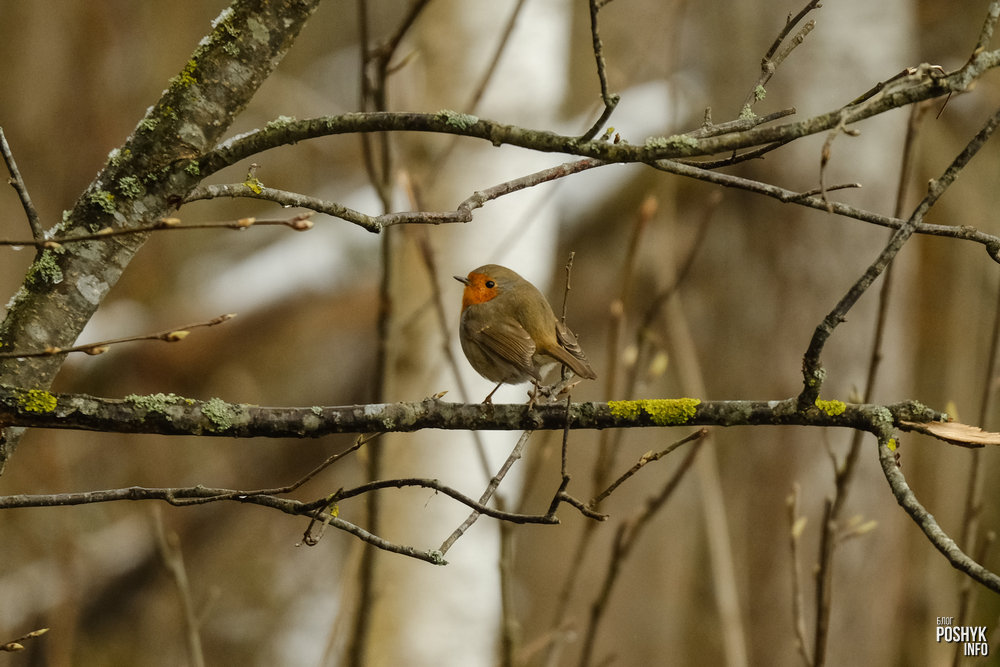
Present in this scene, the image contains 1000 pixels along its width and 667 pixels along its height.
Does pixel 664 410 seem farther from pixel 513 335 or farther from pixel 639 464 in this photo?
pixel 513 335

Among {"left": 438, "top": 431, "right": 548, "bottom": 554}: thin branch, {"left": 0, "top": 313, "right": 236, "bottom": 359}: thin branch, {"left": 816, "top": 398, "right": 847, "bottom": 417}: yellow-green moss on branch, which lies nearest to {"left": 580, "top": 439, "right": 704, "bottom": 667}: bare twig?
{"left": 438, "top": 431, "right": 548, "bottom": 554}: thin branch

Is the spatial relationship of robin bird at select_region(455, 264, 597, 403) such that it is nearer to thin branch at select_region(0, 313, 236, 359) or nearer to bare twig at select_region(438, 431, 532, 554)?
bare twig at select_region(438, 431, 532, 554)

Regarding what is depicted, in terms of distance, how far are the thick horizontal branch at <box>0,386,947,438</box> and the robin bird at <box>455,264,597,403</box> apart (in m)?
0.66

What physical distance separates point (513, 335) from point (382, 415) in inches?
35.7

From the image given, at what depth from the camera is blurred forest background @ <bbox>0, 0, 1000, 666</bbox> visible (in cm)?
321

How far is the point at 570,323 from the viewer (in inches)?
300

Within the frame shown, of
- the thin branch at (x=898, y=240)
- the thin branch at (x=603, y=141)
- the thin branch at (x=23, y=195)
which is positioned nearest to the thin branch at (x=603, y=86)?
the thin branch at (x=603, y=141)

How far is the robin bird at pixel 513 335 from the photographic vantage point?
2.15 metres

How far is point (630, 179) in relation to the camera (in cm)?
527

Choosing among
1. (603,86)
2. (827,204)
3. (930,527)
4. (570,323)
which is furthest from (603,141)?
(570,323)

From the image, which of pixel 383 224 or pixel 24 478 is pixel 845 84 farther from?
pixel 24 478

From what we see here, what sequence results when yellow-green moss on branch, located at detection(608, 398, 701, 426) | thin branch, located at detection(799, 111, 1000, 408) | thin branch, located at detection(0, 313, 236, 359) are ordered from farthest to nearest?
yellow-green moss on branch, located at detection(608, 398, 701, 426) → thin branch, located at detection(799, 111, 1000, 408) → thin branch, located at detection(0, 313, 236, 359)

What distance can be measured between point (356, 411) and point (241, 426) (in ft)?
0.58

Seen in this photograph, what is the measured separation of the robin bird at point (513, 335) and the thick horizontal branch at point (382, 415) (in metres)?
0.66
